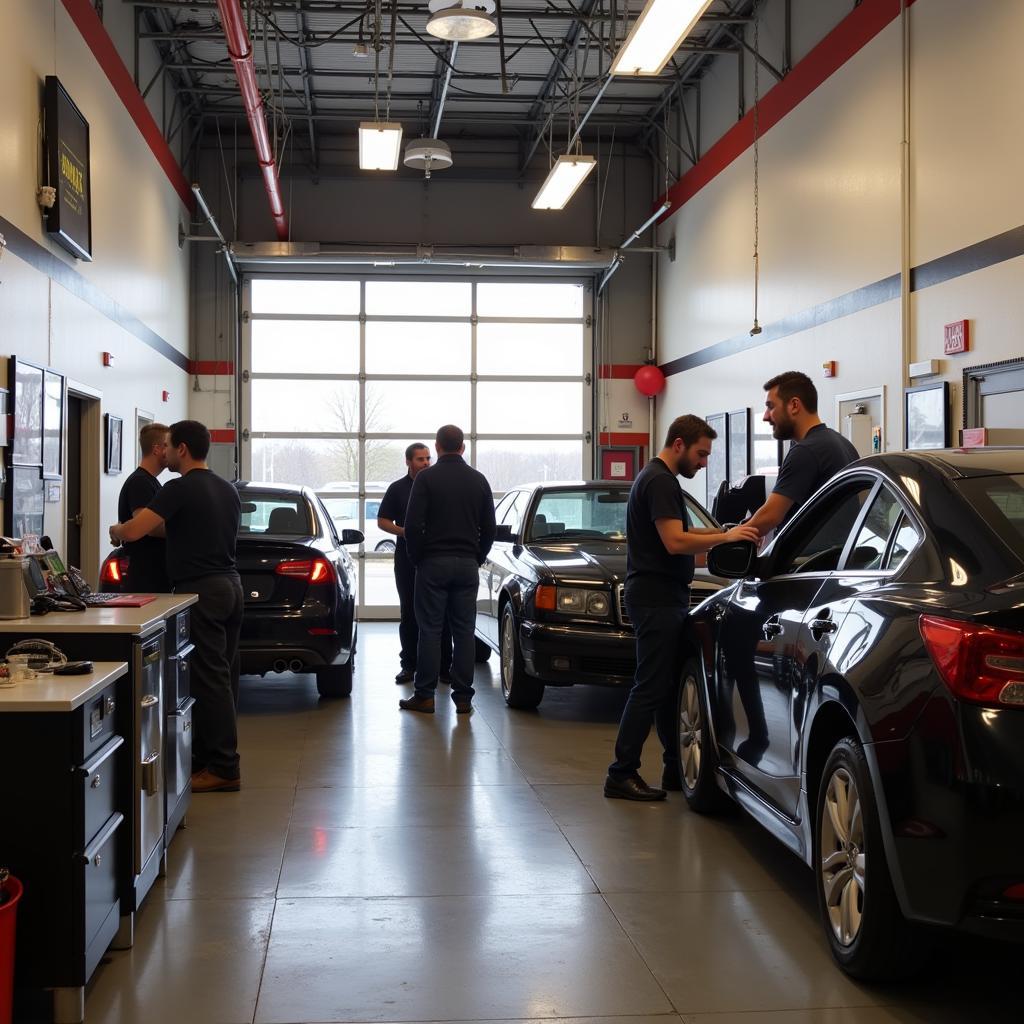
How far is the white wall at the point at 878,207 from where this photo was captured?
809 centimetres

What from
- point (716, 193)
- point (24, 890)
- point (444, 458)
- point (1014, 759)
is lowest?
point (24, 890)

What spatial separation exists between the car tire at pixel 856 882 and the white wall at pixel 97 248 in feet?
20.1

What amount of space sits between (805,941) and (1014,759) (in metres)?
1.36

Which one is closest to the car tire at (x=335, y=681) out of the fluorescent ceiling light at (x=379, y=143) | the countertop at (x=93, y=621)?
the countertop at (x=93, y=621)

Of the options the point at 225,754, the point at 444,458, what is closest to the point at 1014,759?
the point at 225,754

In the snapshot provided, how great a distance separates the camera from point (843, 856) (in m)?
3.47

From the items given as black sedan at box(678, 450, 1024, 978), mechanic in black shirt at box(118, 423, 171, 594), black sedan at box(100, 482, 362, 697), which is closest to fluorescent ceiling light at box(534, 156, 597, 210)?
black sedan at box(100, 482, 362, 697)

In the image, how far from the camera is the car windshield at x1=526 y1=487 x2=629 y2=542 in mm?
8953

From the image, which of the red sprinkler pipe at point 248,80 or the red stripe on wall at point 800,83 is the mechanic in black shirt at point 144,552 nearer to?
the red sprinkler pipe at point 248,80

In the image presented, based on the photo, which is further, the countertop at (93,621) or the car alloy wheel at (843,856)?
the countertop at (93,621)

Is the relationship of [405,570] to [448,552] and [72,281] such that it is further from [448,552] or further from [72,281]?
[72,281]

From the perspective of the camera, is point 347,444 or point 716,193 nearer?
point 716,193

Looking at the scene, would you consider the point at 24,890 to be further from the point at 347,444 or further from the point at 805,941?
the point at 347,444

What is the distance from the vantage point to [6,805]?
123 inches
